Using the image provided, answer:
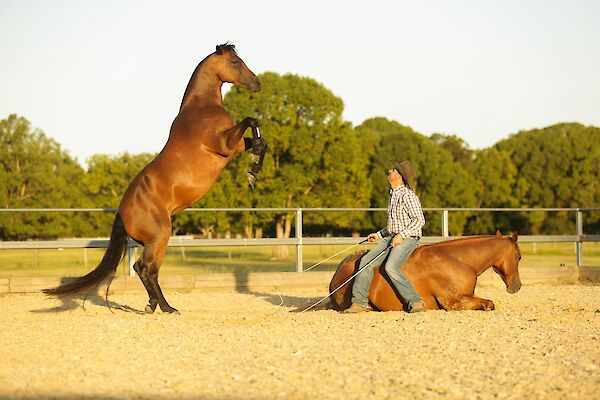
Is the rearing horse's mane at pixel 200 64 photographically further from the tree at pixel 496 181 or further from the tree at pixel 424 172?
the tree at pixel 496 181

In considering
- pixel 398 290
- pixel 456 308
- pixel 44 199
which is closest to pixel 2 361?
pixel 398 290

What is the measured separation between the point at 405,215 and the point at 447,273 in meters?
0.70

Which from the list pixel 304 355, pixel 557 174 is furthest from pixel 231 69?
pixel 557 174

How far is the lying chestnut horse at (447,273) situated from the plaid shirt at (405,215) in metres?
0.34

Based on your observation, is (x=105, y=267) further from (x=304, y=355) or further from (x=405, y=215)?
(x=304, y=355)

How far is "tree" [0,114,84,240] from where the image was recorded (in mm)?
34250

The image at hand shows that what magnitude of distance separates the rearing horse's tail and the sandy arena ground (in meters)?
0.29

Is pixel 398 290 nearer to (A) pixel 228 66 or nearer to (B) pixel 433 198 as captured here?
(A) pixel 228 66

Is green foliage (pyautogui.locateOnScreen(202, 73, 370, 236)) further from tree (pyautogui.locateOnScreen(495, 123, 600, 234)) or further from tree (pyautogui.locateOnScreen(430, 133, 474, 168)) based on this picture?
tree (pyautogui.locateOnScreen(430, 133, 474, 168))

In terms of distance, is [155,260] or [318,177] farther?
[318,177]

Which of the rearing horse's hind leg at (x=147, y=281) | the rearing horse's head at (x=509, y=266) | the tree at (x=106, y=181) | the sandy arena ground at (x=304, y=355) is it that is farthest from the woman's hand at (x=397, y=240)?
the tree at (x=106, y=181)

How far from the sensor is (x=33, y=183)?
1561 inches

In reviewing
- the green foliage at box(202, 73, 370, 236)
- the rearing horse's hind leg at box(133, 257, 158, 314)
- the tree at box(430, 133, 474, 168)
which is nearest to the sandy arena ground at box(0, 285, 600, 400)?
the rearing horse's hind leg at box(133, 257, 158, 314)

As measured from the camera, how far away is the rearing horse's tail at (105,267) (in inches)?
342
